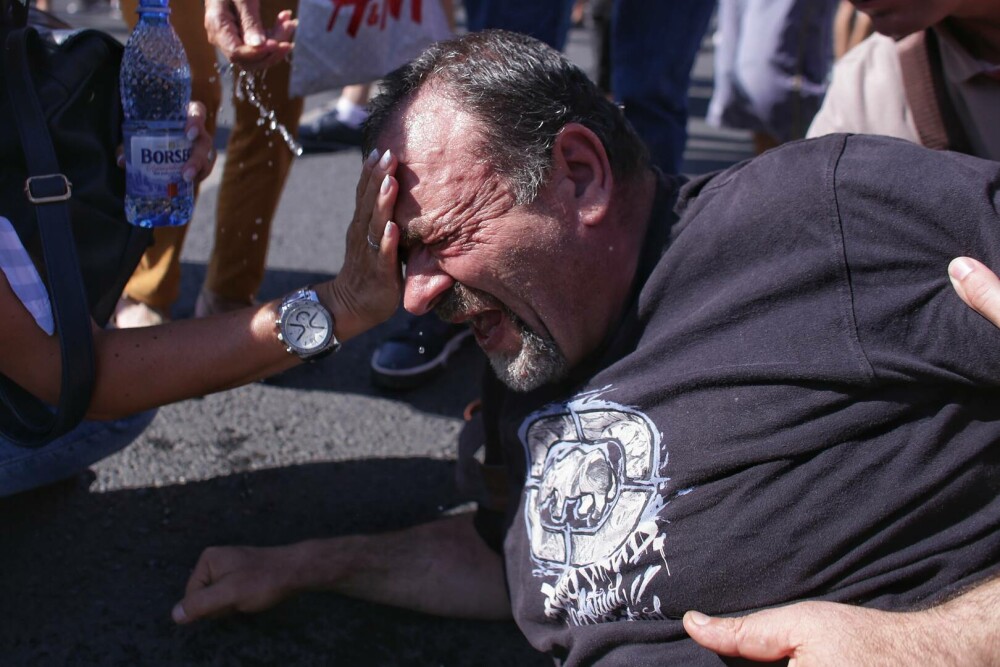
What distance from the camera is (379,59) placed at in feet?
9.39

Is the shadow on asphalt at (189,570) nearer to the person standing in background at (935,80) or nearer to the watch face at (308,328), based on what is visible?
the watch face at (308,328)

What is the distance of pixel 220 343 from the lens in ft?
5.92

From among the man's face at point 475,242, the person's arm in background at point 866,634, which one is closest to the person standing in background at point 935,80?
the man's face at point 475,242

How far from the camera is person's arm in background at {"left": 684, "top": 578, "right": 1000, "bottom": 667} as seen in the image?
131cm

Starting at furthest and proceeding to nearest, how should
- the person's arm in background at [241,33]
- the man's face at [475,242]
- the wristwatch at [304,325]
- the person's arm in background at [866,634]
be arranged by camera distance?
the person's arm in background at [241,33], the wristwatch at [304,325], the man's face at [475,242], the person's arm in background at [866,634]

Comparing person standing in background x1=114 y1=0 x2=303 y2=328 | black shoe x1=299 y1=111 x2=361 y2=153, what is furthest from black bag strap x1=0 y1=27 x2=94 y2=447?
black shoe x1=299 y1=111 x2=361 y2=153

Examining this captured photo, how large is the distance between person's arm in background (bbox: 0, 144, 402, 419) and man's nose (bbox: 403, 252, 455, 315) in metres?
0.03

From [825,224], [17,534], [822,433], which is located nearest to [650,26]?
[825,224]

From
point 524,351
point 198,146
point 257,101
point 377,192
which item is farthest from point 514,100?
point 257,101

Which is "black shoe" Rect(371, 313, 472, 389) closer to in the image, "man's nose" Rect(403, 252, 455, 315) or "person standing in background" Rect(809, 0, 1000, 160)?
"man's nose" Rect(403, 252, 455, 315)

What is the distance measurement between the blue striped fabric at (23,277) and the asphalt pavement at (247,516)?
0.69 metres

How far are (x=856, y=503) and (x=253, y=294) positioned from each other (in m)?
2.10

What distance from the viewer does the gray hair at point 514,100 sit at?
5.41ft

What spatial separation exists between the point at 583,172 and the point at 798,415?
0.57 meters
